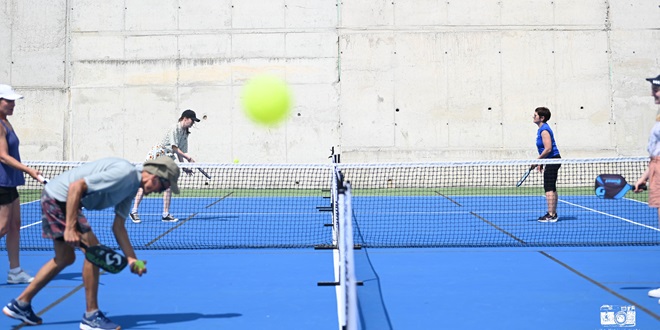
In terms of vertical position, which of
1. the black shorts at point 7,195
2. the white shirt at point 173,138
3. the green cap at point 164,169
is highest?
the white shirt at point 173,138

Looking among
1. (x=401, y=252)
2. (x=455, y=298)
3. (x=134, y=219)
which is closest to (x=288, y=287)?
(x=455, y=298)

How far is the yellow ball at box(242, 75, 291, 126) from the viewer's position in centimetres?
1828

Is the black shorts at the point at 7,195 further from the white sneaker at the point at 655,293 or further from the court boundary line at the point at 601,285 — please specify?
the white sneaker at the point at 655,293

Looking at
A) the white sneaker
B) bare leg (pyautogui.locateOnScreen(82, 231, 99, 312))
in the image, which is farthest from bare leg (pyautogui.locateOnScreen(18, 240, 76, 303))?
the white sneaker

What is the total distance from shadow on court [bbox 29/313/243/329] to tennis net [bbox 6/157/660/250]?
3202mm

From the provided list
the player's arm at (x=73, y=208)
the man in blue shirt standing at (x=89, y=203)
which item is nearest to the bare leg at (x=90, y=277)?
the man in blue shirt standing at (x=89, y=203)

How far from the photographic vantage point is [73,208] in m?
4.09

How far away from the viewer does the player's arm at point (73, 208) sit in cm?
409

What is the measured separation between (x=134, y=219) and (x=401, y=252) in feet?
15.3

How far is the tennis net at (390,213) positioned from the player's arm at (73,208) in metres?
4.11

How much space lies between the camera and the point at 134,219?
10.5 m

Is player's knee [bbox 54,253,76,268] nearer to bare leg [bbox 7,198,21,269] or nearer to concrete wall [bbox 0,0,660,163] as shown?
bare leg [bbox 7,198,21,269]

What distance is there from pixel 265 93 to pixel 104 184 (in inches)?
601

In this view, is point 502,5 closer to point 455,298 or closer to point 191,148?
point 191,148
